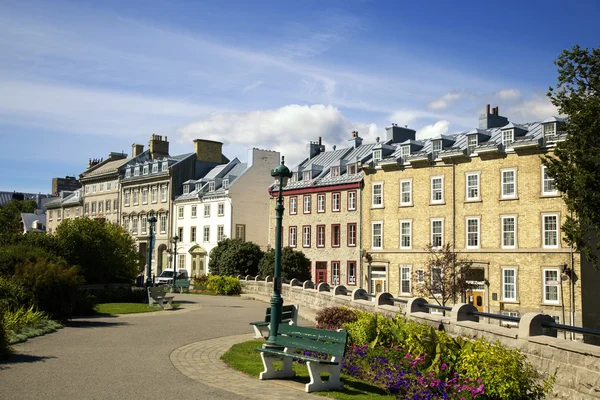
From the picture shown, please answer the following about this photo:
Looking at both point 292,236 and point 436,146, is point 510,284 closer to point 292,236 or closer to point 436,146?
point 436,146

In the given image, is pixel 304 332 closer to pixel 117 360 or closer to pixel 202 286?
pixel 117 360

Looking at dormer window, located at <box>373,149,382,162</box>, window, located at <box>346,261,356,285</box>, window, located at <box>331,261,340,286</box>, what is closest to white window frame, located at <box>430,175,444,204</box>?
dormer window, located at <box>373,149,382,162</box>

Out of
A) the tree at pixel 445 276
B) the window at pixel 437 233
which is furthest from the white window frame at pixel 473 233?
the window at pixel 437 233

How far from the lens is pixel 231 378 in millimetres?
12156

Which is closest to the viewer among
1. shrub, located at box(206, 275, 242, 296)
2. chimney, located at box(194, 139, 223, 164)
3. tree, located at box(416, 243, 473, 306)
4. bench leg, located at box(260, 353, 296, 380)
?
bench leg, located at box(260, 353, 296, 380)

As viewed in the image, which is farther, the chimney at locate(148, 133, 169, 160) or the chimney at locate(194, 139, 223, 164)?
the chimney at locate(148, 133, 169, 160)

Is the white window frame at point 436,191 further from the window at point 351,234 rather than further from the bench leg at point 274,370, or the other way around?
the bench leg at point 274,370

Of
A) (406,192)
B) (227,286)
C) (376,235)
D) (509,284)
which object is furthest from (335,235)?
(509,284)

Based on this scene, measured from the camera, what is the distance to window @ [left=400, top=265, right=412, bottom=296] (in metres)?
45.9

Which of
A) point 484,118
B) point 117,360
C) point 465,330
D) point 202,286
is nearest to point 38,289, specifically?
point 117,360

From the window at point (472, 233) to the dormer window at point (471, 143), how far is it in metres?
4.50

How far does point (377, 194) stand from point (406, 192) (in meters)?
2.62

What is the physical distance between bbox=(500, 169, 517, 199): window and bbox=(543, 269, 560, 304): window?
5090 mm

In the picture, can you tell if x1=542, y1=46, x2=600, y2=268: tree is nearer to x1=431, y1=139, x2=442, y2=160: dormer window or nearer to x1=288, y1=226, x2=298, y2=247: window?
Result: x1=431, y1=139, x2=442, y2=160: dormer window
